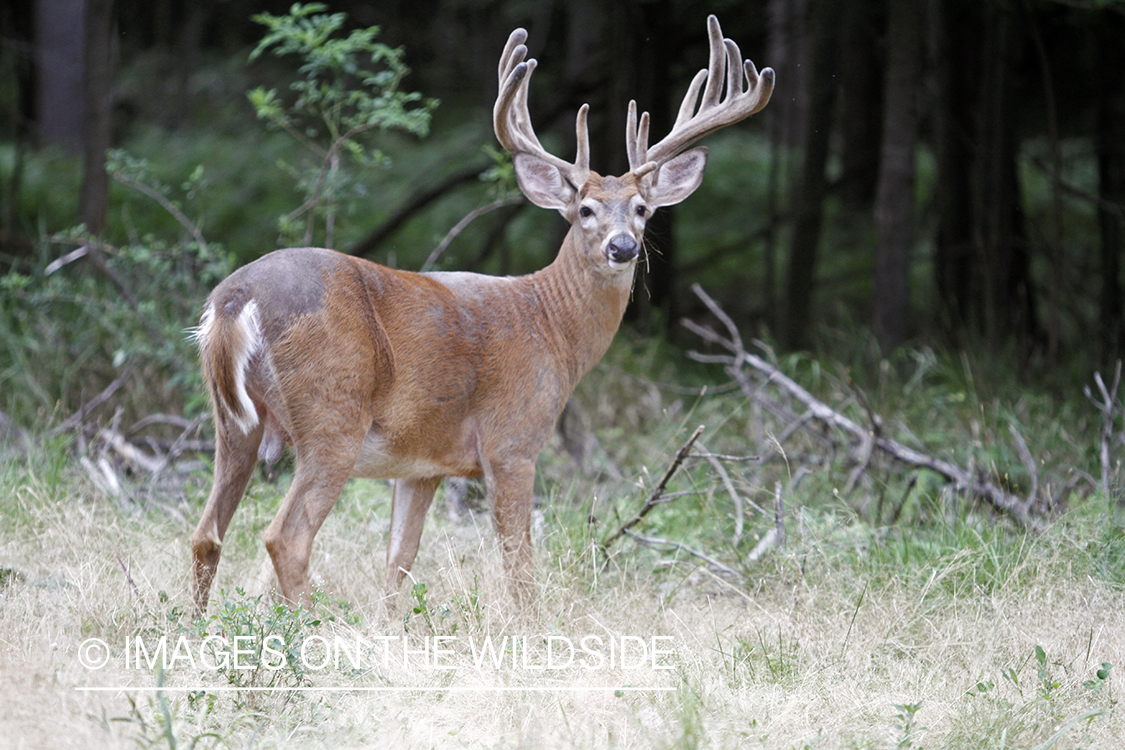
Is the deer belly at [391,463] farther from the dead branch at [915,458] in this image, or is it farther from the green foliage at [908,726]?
the dead branch at [915,458]

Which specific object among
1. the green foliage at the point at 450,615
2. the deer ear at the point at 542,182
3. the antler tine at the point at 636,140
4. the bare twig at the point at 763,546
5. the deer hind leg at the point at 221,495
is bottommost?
the bare twig at the point at 763,546

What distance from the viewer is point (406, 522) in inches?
181

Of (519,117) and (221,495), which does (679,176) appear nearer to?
(519,117)

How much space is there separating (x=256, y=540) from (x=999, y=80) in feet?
23.1

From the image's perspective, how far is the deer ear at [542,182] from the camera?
15.6ft

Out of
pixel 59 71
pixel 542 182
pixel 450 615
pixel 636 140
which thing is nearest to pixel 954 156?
pixel 636 140

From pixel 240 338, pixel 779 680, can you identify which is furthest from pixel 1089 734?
pixel 240 338

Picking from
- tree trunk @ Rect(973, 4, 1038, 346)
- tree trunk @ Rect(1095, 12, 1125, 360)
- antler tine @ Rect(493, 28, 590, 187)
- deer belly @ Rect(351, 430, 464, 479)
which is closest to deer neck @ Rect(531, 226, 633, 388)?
antler tine @ Rect(493, 28, 590, 187)

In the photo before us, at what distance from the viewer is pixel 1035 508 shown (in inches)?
220

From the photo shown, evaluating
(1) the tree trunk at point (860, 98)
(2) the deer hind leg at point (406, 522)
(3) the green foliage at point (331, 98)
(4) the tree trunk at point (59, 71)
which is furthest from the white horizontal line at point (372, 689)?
(4) the tree trunk at point (59, 71)

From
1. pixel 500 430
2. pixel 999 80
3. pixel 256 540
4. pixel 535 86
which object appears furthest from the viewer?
pixel 535 86

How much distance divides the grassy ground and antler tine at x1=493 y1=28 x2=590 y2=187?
5.07ft

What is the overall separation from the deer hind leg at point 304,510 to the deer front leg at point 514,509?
698mm

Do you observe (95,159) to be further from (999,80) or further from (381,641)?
(999,80)
